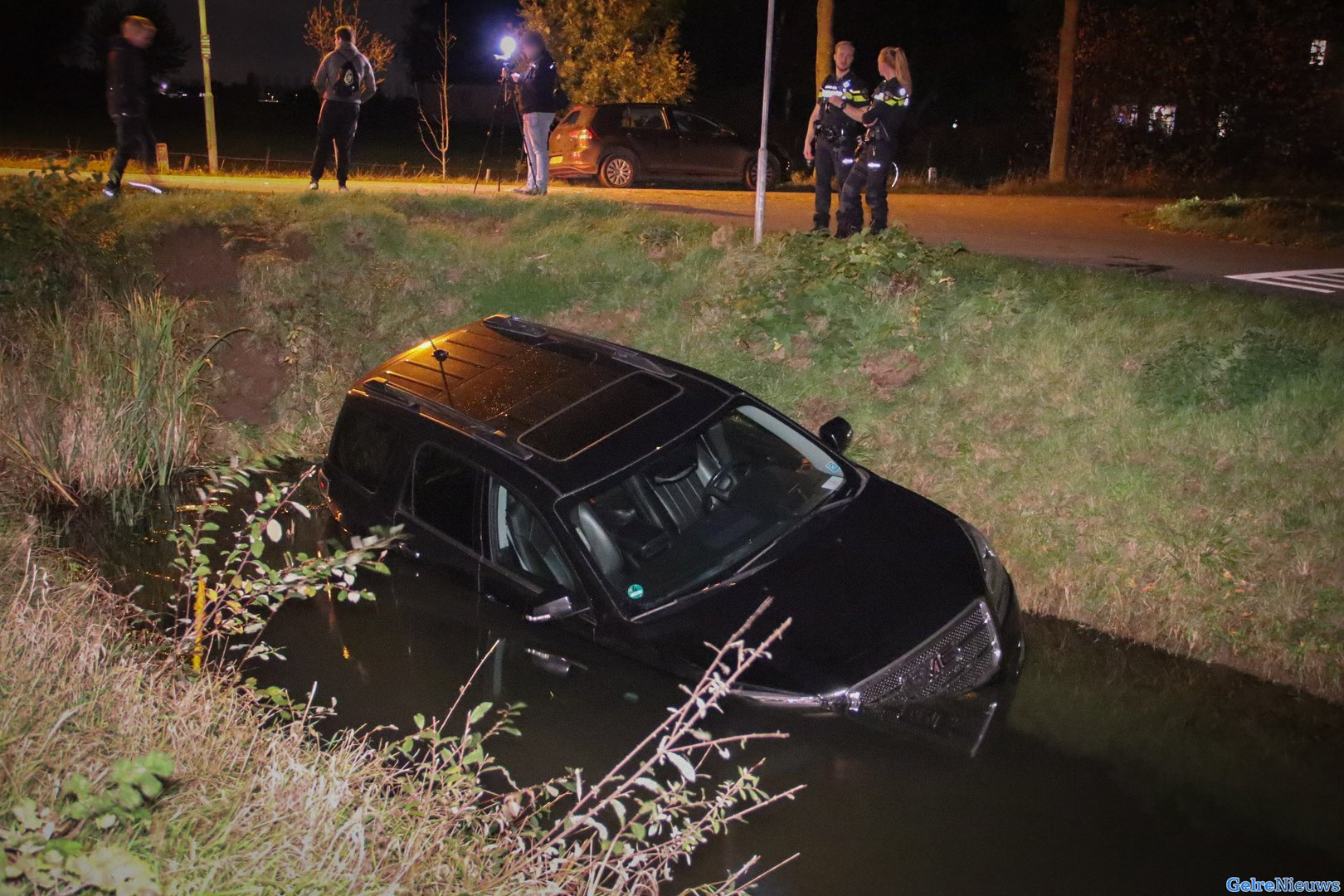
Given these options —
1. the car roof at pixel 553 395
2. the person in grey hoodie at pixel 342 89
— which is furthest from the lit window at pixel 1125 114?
the car roof at pixel 553 395

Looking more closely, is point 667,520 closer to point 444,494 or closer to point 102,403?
point 444,494

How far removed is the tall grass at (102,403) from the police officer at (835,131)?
18.4ft

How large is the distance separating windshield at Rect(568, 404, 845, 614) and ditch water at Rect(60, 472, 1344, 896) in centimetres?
43

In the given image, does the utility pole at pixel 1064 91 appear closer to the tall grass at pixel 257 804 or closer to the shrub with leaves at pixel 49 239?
the shrub with leaves at pixel 49 239

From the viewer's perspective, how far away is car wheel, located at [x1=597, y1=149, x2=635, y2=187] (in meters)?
19.2

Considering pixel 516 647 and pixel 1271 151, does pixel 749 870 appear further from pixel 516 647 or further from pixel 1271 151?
pixel 1271 151

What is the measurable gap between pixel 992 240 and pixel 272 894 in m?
11.4

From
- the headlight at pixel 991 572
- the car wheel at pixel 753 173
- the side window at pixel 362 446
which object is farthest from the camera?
the car wheel at pixel 753 173

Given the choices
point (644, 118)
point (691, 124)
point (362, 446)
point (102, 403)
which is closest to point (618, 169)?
point (644, 118)

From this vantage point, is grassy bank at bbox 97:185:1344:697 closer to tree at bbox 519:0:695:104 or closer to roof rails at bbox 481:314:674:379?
roof rails at bbox 481:314:674:379

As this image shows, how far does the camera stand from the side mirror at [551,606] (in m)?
4.87

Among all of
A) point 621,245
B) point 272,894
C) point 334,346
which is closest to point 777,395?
point 621,245

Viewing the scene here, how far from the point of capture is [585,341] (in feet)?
21.9

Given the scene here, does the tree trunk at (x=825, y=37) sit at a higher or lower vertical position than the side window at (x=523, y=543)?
higher
